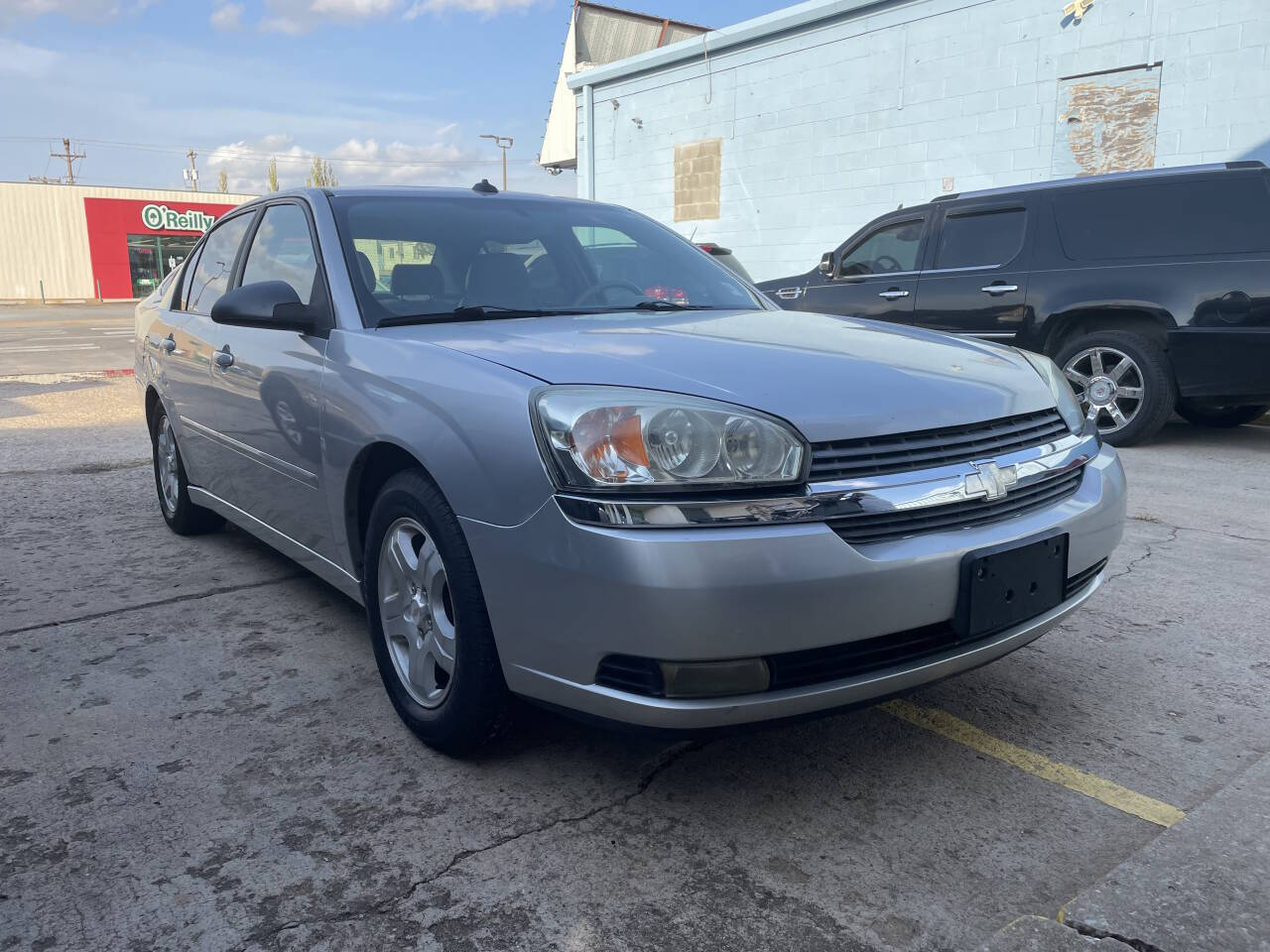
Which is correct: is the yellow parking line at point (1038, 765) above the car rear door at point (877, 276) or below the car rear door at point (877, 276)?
below

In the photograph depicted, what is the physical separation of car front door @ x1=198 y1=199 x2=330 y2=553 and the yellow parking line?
70.8 inches

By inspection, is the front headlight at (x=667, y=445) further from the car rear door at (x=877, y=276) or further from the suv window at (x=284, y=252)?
the car rear door at (x=877, y=276)

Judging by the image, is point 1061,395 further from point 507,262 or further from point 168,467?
point 168,467

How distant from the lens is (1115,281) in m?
6.83

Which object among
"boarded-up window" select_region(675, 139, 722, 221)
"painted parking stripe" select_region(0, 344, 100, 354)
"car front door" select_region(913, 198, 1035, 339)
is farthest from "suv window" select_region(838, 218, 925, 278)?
"painted parking stripe" select_region(0, 344, 100, 354)

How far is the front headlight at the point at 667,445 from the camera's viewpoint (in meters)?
2.01

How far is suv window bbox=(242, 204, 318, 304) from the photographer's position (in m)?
3.27

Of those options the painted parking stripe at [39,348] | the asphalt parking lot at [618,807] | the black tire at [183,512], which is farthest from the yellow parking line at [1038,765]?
the painted parking stripe at [39,348]

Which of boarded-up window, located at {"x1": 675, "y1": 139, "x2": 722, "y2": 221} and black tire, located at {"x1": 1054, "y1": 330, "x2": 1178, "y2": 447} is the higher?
boarded-up window, located at {"x1": 675, "y1": 139, "x2": 722, "y2": 221}

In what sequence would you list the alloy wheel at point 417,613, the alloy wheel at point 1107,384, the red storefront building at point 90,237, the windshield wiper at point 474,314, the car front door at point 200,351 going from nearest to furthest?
the alloy wheel at point 417,613
the windshield wiper at point 474,314
the car front door at point 200,351
the alloy wheel at point 1107,384
the red storefront building at point 90,237

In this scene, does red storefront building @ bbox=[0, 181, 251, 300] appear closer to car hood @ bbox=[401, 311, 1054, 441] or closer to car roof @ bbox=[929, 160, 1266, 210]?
car roof @ bbox=[929, 160, 1266, 210]

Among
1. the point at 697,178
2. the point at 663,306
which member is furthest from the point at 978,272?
the point at 697,178

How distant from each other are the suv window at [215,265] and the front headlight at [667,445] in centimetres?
255

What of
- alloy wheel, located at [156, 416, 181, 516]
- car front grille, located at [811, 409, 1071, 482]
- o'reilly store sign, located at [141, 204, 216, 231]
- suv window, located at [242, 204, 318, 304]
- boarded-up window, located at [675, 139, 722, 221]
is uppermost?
o'reilly store sign, located at [141, 204, 216, 231]
